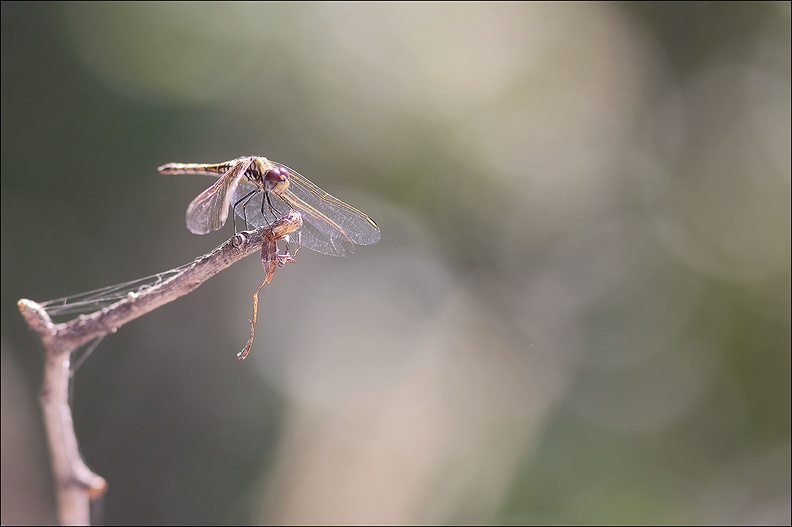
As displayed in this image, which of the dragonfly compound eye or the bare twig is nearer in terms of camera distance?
the bare twig

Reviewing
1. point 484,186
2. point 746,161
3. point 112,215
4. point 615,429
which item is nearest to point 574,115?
point 484,186

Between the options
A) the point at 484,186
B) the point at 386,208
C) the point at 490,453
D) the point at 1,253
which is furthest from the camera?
the point at 484,186

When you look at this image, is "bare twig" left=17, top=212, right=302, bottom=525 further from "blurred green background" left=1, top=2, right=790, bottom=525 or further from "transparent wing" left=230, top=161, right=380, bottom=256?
"blurred green background" left=1, top=2, right=790, bottom=525

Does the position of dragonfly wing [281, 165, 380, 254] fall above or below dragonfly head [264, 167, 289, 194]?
below

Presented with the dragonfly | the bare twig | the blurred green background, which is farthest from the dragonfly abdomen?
the blurred green background

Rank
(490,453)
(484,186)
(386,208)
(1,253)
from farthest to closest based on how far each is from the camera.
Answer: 1. (484,186)
2. (386,208)
3. (490,453)
4. (1,253)

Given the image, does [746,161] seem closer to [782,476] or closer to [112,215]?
[782,476]

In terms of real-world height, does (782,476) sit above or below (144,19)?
below
